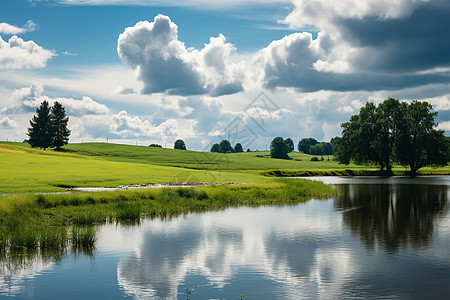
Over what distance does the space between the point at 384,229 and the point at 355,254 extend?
892cm

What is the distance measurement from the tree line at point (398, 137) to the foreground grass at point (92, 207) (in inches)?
2915

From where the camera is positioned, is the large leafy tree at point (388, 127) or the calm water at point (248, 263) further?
the large leafy tree at point (388, 127)

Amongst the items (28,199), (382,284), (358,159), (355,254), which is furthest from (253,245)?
(358,159)

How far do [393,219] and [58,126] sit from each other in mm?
136010

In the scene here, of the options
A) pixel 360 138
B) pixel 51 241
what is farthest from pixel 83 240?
pixel 360 138

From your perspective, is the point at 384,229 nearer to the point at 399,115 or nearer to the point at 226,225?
the point at 226,225

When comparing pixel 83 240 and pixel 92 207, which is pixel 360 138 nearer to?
pixel 92 207

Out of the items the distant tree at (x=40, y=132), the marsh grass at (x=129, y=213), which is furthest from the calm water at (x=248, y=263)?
the distant tree at (x=40, y=132)

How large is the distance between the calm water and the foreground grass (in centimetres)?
184

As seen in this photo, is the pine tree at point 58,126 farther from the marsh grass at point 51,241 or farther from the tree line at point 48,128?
the marsh grass at point 51,241

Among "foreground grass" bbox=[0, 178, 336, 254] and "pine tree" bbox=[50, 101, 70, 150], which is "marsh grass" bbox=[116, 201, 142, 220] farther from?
"pine tree" bbox=[50, 101, 70, 150]

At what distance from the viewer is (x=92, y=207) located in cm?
3438

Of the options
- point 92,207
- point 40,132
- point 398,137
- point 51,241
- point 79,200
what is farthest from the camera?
point 40,132

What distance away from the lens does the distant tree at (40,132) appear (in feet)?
486
